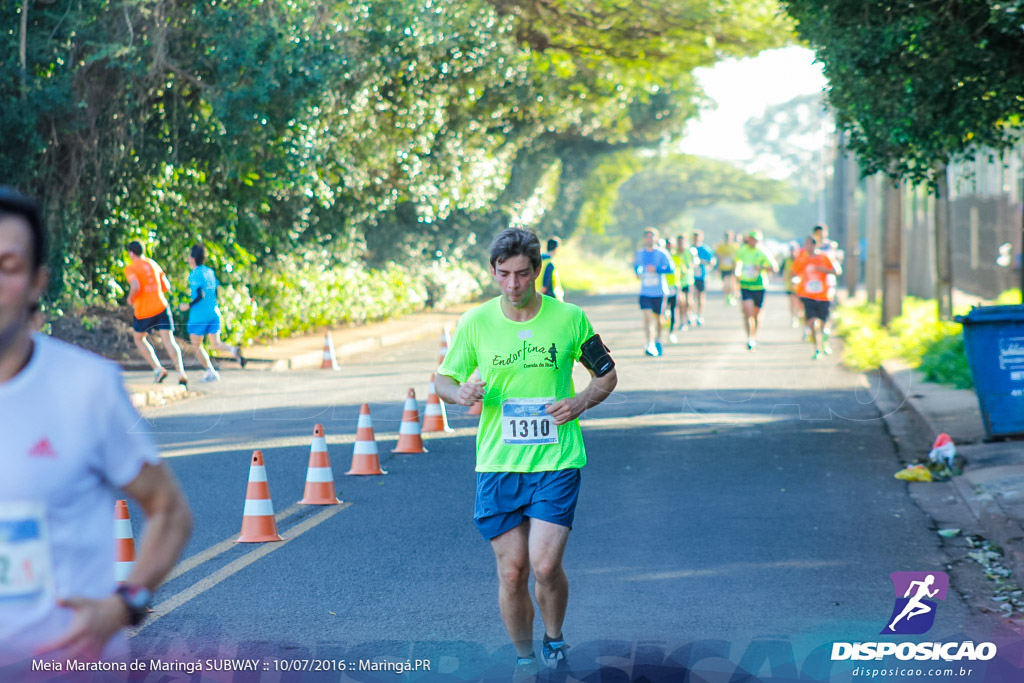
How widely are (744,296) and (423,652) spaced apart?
55.5 ft

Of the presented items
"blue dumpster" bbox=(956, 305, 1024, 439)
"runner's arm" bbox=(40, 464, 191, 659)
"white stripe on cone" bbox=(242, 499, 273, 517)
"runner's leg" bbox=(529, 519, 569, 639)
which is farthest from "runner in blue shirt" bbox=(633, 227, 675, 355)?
"runner's arm" bbox=(40, 464, 191, 659)

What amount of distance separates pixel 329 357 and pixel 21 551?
60.5 feet

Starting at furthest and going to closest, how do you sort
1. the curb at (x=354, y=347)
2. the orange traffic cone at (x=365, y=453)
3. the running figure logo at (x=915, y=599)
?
the curb at (x=354, y=347) < the orange traffic cone at (x=365, y=453) < the running figure logo at (x=915, y=599)

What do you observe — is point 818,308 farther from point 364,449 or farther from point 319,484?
point 319,484

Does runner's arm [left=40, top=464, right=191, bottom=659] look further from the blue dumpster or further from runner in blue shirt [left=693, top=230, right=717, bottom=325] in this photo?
runner in blue shirt [left=693, top=230, right=717, bottom=325]

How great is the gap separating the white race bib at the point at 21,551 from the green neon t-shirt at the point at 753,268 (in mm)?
19472

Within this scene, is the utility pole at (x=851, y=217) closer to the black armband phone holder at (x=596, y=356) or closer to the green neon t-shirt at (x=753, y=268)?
the green neon t-shirt at (x=753, y=268)

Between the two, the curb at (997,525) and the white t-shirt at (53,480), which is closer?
the white t-shirt at (53,480)

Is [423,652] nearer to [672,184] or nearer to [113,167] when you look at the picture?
[113,167]

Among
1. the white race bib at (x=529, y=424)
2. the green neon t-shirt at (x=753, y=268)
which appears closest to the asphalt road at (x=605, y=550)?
the white race bib at (x=529, y=424)

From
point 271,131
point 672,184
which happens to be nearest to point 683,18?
point 271,131

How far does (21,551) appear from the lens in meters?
2.38

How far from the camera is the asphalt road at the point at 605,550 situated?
18.9 feet

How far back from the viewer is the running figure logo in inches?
241
